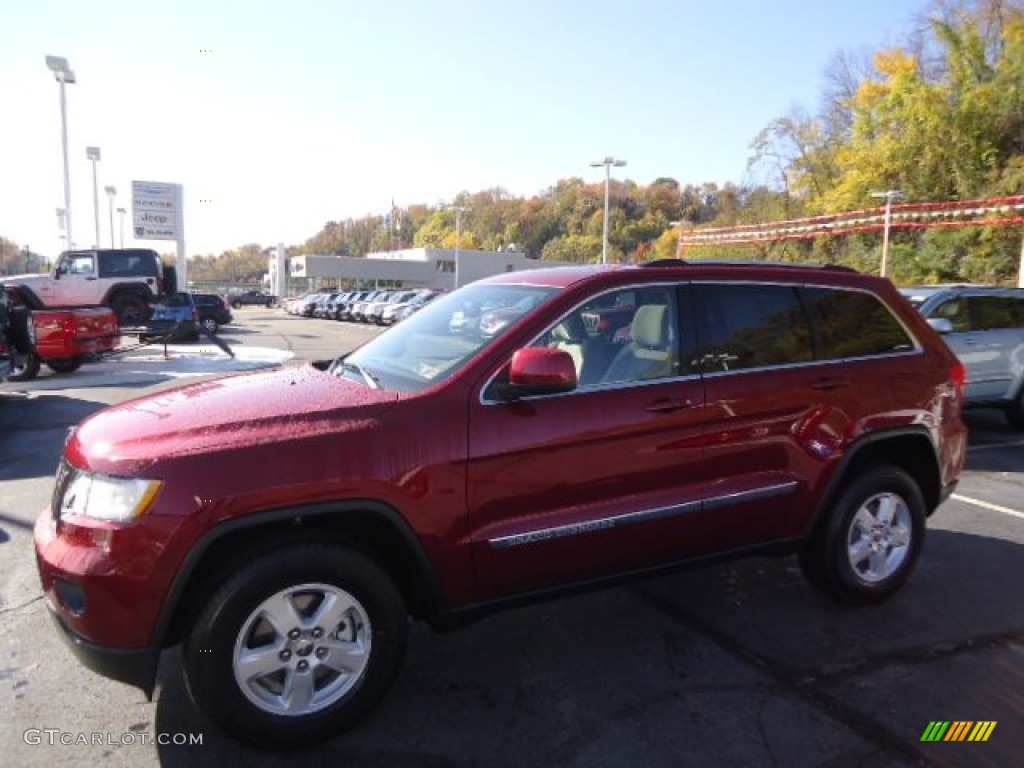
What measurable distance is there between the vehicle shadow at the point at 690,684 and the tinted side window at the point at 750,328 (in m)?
1.38

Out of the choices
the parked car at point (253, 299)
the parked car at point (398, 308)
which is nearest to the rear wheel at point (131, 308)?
the parked car at point (398, 308)

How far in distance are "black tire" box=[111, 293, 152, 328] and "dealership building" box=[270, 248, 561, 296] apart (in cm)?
5899

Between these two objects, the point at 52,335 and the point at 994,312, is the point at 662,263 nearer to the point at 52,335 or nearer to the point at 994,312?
the point at 994,312

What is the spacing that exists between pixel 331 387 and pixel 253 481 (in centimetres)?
73

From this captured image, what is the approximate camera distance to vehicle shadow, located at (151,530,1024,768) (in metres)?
2.74

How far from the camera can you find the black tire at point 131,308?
67.2 ft

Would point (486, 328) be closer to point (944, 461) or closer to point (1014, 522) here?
point (944, 461)

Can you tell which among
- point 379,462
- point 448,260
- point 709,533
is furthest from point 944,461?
point 448,260

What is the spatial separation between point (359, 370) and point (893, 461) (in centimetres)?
310

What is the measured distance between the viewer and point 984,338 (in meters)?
8.70

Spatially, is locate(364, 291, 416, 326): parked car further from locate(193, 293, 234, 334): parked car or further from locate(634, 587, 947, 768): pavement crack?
locate(634, 587, 947, 768): pavement crack

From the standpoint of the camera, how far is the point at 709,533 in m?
3.46

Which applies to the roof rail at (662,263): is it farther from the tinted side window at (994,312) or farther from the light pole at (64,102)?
the light pole at (64,102)

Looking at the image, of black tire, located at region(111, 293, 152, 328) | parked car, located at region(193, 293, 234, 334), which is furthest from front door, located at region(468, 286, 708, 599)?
parked car, located at region(193, 293, 234, 334)
